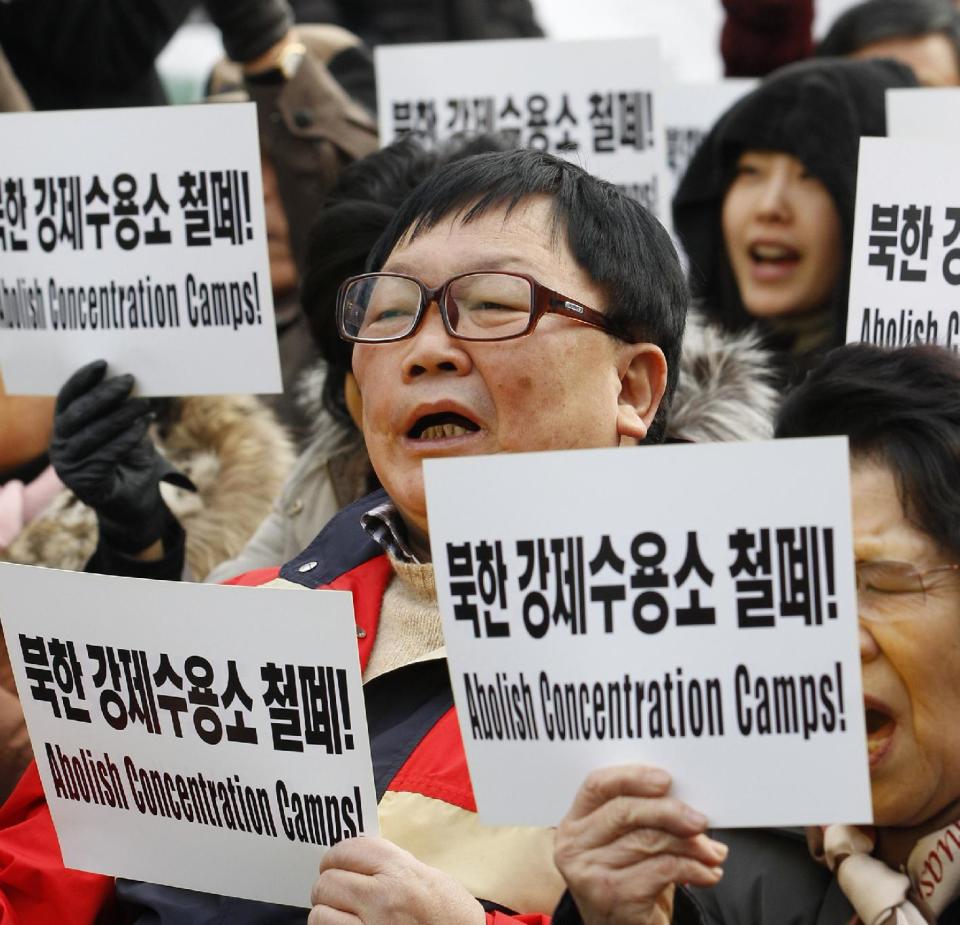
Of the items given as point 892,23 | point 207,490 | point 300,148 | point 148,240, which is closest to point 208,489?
point 207,490

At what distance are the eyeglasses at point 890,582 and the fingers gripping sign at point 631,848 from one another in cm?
38

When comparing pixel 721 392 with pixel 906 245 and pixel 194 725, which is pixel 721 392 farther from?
pixel 194 725

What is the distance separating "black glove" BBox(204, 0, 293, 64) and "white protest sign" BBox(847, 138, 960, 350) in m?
1.80

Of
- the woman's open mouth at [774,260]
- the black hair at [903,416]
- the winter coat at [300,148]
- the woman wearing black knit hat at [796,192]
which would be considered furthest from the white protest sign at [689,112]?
the black hair at [903,416]

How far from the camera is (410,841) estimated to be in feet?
6.77

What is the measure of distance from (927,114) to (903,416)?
4.01 feet

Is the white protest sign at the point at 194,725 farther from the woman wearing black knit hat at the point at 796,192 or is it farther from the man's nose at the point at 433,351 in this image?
the woman wearing black knit hat at the point at 796,192

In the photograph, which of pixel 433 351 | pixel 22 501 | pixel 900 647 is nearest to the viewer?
pixel 900 647

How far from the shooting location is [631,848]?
164 centimetres

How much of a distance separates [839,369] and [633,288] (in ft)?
1.20

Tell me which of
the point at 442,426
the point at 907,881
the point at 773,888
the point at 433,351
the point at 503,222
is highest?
the point at 503,222

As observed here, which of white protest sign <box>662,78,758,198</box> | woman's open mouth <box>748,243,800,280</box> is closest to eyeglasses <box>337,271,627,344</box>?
woman's open mouth <box>748,243,800,280</box>

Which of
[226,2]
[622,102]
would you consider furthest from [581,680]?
[226,2]

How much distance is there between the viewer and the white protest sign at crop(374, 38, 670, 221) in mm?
3709
